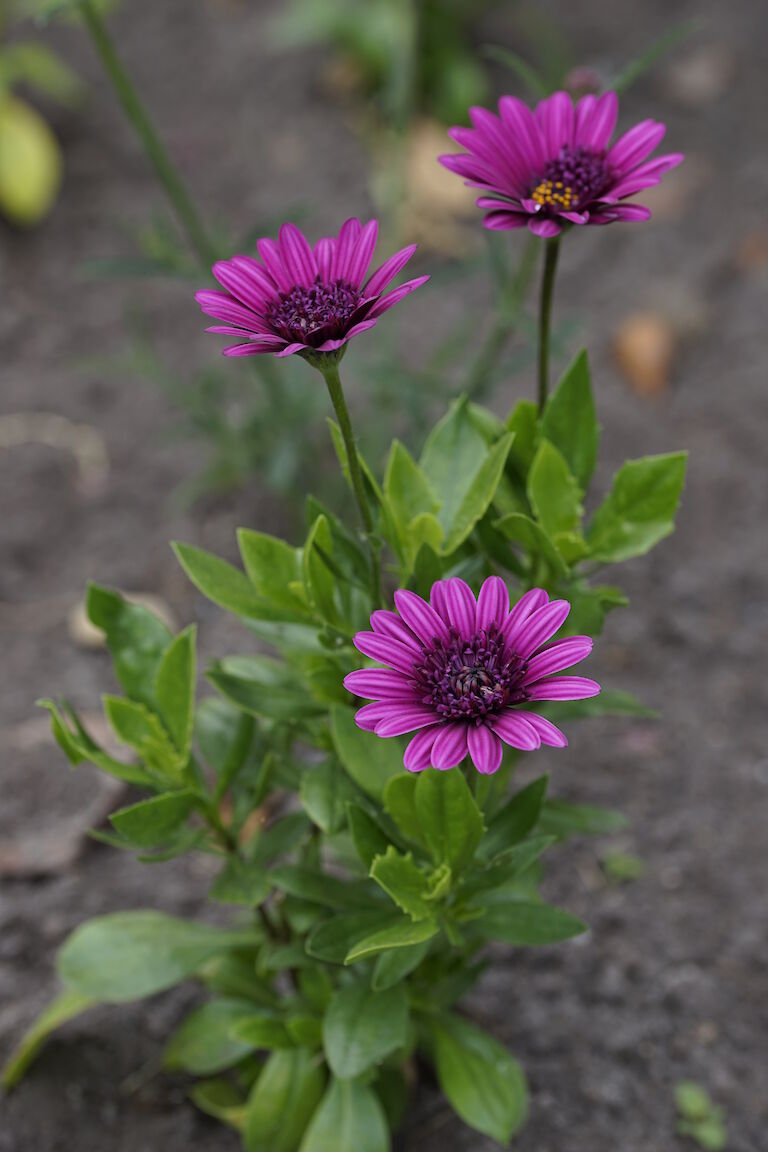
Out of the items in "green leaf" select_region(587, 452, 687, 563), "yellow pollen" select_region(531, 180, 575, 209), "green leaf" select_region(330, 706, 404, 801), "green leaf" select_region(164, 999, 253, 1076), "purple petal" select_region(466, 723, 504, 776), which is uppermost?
"yellow pollen" select_region(531, 180, 575, 209)

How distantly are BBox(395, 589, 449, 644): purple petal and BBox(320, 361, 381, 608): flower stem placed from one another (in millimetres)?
103

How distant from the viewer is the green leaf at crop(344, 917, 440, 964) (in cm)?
93

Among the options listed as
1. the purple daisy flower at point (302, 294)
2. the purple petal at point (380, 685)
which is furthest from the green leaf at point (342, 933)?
Answer: the purple daisy flower at point (302, 294)

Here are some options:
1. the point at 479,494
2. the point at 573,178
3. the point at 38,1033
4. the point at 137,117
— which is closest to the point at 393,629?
the point at 479,494

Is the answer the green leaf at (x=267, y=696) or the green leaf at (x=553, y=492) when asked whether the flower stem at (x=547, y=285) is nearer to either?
the green leaf at (x=553, y=492)

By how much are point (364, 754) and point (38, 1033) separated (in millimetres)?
623

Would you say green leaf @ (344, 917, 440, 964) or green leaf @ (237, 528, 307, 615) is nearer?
green leaf @ (344, 917, 440, 964)

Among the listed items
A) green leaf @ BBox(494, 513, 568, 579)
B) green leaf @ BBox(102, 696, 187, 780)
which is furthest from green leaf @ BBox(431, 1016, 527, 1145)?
green leaf @ BBox(494, 513, 568, 579)

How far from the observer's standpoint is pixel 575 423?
1.16 m

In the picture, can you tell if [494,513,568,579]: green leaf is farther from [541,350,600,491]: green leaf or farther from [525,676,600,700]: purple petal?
[525,676,600,700]: purple petal

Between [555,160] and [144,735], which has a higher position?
[555,160]

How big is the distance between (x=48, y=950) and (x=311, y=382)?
1080 mm

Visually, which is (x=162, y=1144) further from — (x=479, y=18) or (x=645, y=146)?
(x=479, y=18)

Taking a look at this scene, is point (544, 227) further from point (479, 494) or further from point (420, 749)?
point (420, 749)
